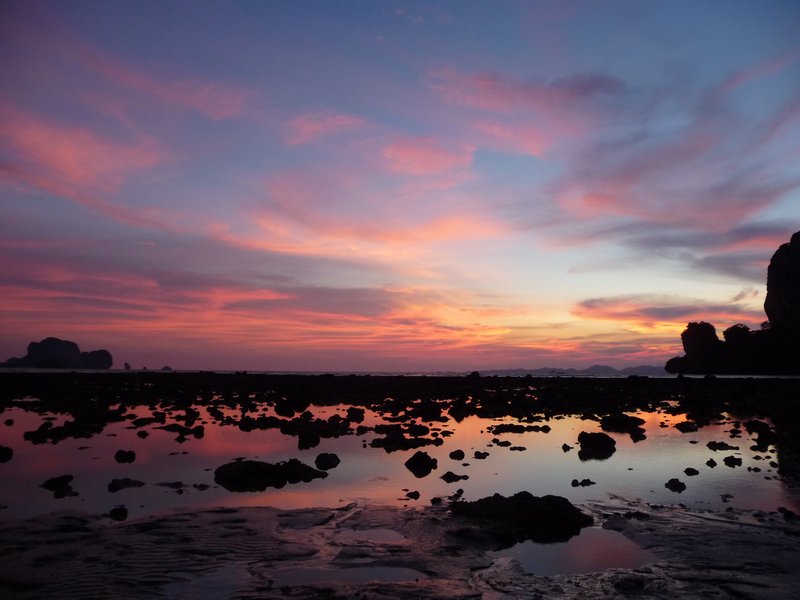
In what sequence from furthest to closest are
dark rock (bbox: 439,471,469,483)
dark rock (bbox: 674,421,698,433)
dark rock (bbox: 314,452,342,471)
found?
1. dark rock (bbox: 674,421,698,433)
2. dark rock (bbox: 314,452,342,471)
3. dark rock (bbox: 439,471,469,483)

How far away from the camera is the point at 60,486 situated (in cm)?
1338

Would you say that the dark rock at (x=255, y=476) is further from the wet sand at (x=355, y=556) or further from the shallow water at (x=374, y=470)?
the wet sand at (x=355, y=556)

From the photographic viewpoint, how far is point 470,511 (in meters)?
11.0

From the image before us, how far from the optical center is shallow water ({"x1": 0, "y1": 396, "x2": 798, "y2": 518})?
40.9ft

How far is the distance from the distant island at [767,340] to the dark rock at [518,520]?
5186 inches

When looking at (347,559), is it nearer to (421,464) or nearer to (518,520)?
(518,520)

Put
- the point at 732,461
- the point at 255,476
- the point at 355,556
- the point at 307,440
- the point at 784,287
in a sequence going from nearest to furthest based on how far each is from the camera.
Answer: the point at 355,556 < the point at 255,476 < the point at 732,461 < the point at 307,440 < the point at 784,287

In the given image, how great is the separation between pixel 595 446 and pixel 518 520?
11.2 meters

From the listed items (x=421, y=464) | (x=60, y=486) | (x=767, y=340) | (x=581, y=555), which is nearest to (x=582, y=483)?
(x=421, y=464)

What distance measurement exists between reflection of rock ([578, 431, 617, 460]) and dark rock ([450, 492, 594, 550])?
8.67 meters

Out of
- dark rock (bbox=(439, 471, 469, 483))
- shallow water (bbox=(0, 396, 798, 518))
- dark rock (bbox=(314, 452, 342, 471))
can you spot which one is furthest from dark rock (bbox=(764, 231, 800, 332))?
dark rock (bbox=(314, 452, 342, 471))

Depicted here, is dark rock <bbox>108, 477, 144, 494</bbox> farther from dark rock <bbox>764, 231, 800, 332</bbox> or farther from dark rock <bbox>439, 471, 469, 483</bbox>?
dark rock <bbox>764, 231, 800, 332</bbox>

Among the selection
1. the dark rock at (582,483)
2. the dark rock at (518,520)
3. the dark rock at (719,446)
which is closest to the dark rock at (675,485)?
the dark rock at (582,483)

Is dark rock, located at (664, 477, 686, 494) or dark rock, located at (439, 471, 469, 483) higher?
dark rock, located at (664, 477, 686, 494)
